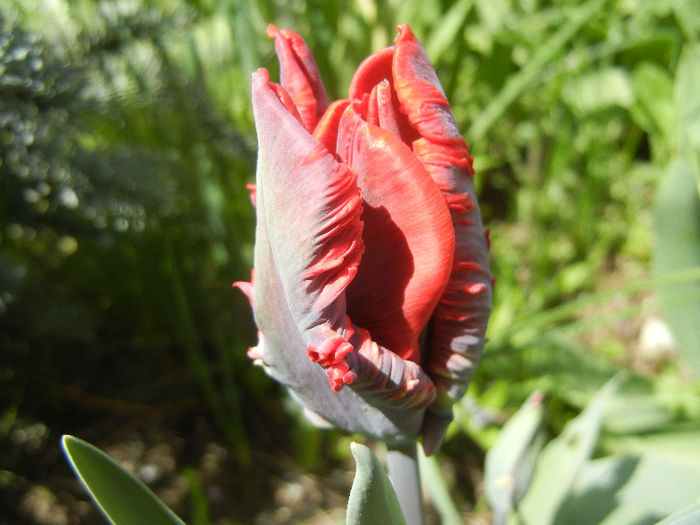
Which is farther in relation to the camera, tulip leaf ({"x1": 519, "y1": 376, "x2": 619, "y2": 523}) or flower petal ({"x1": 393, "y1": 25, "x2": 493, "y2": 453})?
tulip leaf ({"x1": 519, "y1": 376, "x2": 619, "y2": 523})

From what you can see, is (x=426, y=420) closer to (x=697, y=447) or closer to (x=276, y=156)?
(x=276, y=156)

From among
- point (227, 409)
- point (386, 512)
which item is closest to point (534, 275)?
point (227, 409)

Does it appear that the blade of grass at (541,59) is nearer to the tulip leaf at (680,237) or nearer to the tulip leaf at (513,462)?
the tulip leaf at (680,237)

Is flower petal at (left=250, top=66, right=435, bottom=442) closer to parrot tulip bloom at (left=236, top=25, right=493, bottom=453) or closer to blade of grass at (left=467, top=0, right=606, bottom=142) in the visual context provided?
parrot tulip bloom at (left=236, top=25, right=493, bottom=453)

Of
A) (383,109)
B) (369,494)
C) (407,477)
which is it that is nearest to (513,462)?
(407,477)

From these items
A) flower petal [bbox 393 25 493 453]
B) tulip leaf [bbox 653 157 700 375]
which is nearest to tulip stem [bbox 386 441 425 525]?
flower petal [bbox 393 25 493 453]

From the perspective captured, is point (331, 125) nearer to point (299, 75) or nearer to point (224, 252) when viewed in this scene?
point (299, 75)

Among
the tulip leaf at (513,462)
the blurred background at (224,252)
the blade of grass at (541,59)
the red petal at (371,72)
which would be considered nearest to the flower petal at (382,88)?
the red petal at (371,72)
